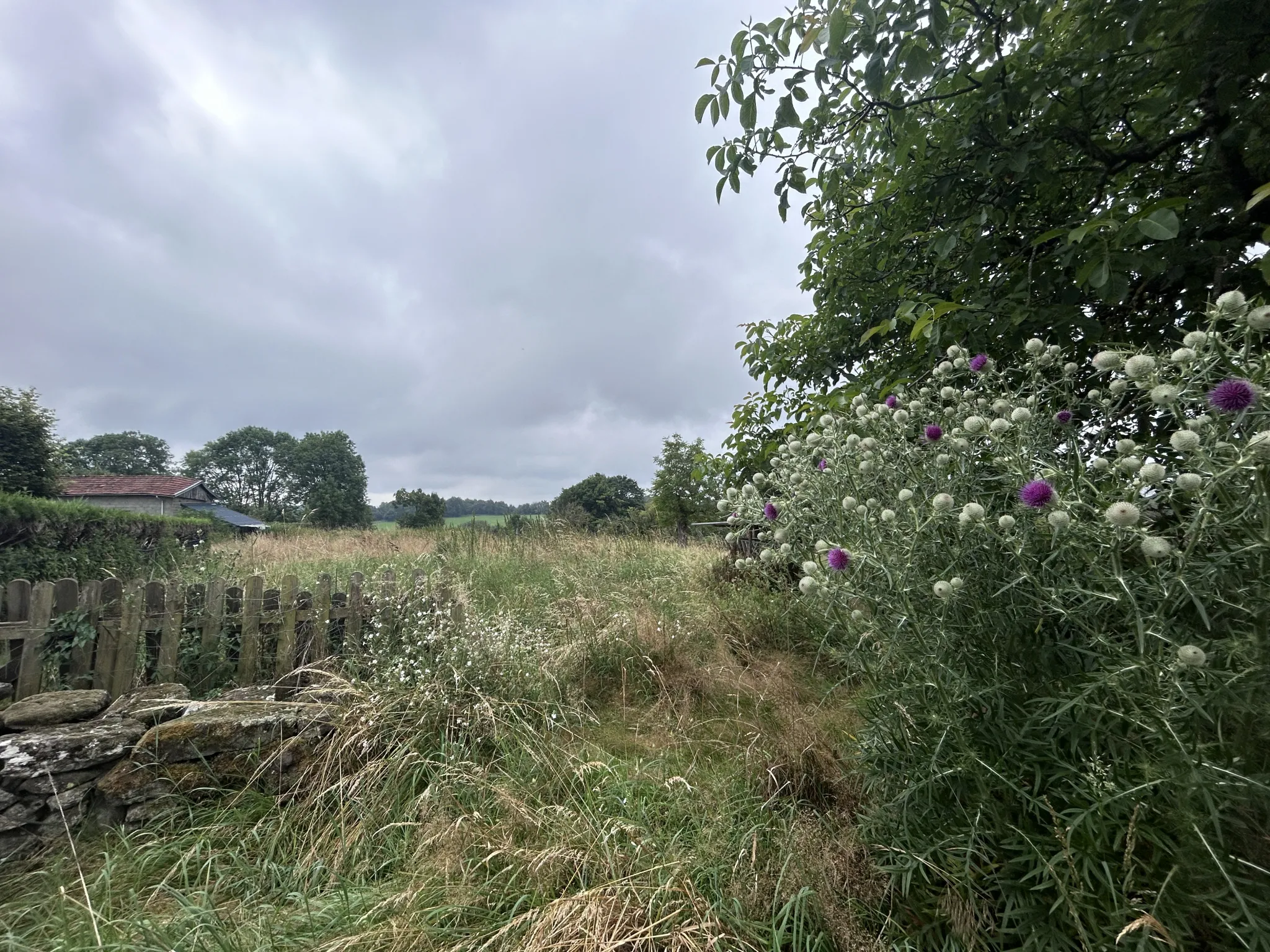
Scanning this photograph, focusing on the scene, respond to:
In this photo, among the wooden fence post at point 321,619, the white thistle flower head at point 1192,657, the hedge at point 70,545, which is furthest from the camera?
the hedge at point 70,545

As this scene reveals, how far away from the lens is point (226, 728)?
2.61 metres

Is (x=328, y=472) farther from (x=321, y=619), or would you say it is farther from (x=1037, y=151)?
(x=1037, y=151)

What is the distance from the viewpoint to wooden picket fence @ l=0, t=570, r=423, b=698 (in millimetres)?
3039

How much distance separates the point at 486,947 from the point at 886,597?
5.27 ft

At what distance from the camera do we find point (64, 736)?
2389mm

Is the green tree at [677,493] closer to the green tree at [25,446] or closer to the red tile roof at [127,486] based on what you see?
the green tree at [25,446]

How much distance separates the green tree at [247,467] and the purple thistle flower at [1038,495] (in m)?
65.1

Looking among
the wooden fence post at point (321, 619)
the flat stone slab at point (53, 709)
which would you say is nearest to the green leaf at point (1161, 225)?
the wooden fence post at point (321, 619)

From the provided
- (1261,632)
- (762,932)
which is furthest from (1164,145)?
(762,932)

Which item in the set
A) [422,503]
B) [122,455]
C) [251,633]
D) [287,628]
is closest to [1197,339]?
[287,628]

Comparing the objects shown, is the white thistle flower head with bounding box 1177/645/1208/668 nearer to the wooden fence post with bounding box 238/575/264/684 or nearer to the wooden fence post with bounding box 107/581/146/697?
the wooden fence post with bounding box 238/575/264/684

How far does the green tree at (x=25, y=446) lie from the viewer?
46.6 feet

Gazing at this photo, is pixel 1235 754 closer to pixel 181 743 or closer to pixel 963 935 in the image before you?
pixel 963 935

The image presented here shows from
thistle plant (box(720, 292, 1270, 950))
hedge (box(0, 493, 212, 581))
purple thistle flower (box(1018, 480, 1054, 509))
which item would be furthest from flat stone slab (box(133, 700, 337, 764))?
hedge (box(0, 493, 212, 581))
